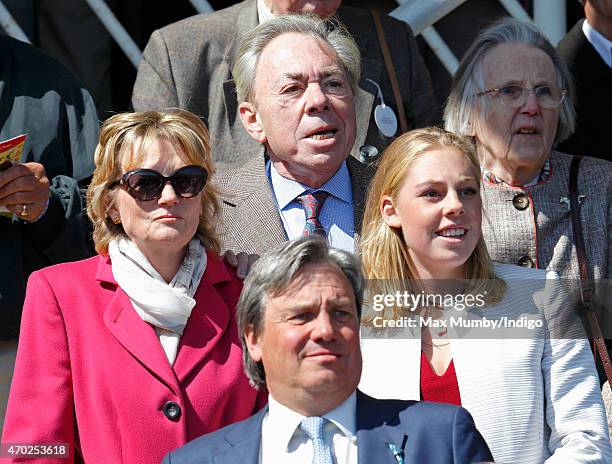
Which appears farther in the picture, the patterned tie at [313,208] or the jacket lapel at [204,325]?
the patterned tie at [313,208]

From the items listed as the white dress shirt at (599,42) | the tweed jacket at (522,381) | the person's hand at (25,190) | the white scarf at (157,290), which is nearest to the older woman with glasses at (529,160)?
the tweed jacket at (522,381)

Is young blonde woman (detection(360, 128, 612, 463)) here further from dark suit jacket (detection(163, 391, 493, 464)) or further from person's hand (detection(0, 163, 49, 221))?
person's hand (detection(0, 163, 49, 221))

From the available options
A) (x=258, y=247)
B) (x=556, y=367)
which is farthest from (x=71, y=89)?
(x=556, y=367)

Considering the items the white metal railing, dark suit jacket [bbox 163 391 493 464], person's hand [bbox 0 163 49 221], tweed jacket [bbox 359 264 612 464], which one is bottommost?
dark suit jacket [bbox 163 391 493 464]

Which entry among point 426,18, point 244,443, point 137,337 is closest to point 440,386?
point 244,443

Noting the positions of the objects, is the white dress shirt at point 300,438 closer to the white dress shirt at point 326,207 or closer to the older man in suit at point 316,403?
the older man in suit at point 316,403

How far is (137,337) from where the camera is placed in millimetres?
3979

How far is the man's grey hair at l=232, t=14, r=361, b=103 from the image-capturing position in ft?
15.6

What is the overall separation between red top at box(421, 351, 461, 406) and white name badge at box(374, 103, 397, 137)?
4.99ft

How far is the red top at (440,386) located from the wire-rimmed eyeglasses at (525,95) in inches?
47.6

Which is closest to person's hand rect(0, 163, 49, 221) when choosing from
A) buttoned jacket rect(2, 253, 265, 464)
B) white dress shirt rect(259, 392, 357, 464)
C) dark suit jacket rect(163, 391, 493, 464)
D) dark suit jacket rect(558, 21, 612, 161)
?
buttoned jacket rect(2, 253, 265, 464)

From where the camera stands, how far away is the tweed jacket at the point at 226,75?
5.20 meters

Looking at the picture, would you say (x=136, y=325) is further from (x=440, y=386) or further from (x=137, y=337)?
(x=440, y=386)

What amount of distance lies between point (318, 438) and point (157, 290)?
2.55 ft
